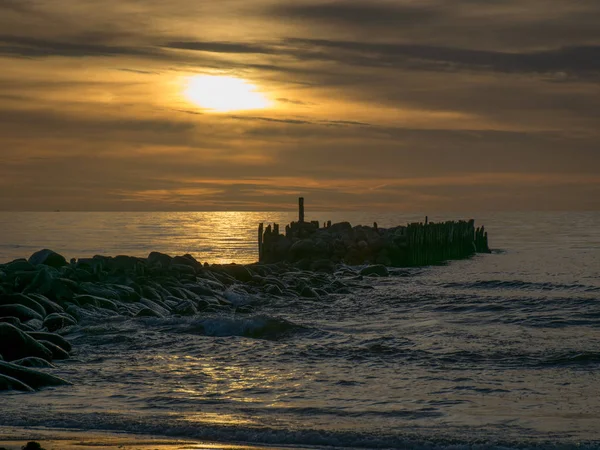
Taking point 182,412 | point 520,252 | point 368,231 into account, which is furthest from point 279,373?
point 520,252

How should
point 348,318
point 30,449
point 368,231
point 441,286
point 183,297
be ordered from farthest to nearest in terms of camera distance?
point 368,231 → point 441,286 → point 183,297 → point 348,318 → point 30,449

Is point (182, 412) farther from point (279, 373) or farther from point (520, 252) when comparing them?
point (520, 252)

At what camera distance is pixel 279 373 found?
12281 millimetres

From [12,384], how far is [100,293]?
962 centimetres

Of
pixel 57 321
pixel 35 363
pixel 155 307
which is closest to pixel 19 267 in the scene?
pixel 155 307

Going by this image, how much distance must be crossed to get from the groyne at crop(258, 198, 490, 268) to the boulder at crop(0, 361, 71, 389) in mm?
25060

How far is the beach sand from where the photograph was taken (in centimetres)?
769

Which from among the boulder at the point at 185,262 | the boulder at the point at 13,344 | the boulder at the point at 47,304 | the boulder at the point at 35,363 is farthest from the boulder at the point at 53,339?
the boulder at the point at 185,262

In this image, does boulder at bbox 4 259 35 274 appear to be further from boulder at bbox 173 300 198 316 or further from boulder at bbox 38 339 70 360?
boulder at bbox 38 339 70 360

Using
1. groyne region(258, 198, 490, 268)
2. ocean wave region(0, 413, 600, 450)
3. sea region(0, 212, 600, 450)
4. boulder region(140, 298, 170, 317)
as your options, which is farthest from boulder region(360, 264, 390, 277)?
ocean wave region(0, 413, 600, 450)

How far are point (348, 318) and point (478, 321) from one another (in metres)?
3.18

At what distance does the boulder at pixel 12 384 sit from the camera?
10.2 metres

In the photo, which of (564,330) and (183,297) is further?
(183,297)

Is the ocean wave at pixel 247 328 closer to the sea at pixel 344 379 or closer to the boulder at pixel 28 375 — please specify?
the sea at pixel 344 379
